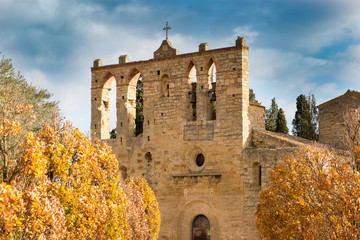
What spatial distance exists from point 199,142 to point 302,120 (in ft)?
40.4

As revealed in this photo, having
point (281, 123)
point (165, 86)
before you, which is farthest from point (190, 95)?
point (281, 123)

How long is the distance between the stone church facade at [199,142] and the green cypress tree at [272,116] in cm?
1101

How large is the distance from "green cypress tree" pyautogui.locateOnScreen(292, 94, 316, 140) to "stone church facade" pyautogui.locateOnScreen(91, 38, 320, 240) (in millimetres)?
9438

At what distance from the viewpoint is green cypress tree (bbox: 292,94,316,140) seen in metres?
36.3

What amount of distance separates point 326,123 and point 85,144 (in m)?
16.4

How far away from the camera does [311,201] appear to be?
15.3 meters

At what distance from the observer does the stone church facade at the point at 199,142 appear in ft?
81.0

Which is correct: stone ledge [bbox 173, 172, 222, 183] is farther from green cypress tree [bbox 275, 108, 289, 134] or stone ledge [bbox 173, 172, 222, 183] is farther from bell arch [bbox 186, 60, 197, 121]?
green cypress tree [bbox 275, 108, 289, 134]

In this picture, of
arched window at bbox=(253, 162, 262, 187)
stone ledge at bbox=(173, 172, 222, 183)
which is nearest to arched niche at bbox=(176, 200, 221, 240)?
stone ledge at bbox=(173, 172, 222, 183)

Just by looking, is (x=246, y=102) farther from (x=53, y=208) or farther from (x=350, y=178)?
(x=53, y=208)

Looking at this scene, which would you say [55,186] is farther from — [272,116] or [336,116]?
[272,116]

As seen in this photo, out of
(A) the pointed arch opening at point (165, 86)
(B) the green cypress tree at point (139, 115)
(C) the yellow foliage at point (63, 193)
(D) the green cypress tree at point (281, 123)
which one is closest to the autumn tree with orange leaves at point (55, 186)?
(C) the yellow foliage at point (63, 193)

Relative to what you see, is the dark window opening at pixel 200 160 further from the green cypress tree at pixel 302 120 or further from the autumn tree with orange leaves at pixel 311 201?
the green cypress tree at pixel 302 120

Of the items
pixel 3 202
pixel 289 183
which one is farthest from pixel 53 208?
pixel 289 183
